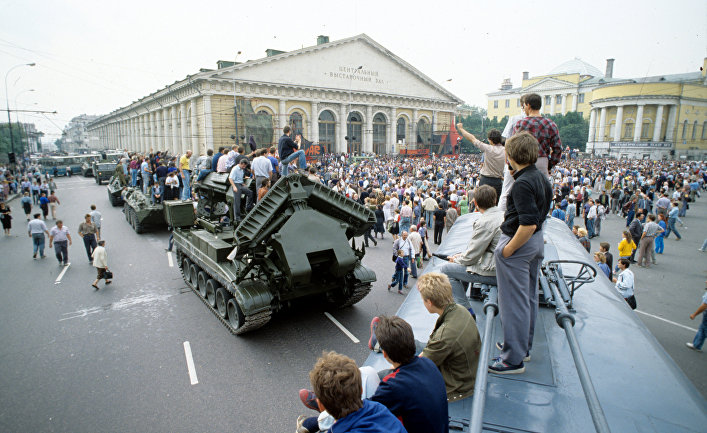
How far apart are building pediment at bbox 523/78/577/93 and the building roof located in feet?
21.4

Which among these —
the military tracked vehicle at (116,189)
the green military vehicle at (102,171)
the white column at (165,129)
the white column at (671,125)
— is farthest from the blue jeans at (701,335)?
the white column at (671,125)

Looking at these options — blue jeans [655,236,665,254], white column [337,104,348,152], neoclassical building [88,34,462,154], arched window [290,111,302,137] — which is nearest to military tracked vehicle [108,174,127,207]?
neoclassical building [88,34,462,154]

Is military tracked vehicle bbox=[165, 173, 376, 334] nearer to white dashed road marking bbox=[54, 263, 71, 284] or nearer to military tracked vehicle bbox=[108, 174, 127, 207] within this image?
white dashed road marking bbox=[54, 263, 71, 284]

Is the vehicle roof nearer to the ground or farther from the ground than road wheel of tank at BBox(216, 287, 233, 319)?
farther from the ground

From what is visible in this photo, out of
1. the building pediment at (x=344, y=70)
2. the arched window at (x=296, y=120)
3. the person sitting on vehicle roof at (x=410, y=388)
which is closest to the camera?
the person sitting on vehicle roof at (x=410, y=388)

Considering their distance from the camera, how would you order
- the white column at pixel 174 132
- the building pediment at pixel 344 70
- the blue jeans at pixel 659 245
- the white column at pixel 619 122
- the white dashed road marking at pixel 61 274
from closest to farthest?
the white dashed road marking at pixel 61 274 < the blue jeans at pixel 659 245 < the building pediment at pixel 344 70 < the white column at pixel 174 132 < the white column at pixel 619 122

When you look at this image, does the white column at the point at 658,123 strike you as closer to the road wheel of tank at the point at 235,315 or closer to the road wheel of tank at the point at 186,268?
the road wheel of tank at the point at 186,268

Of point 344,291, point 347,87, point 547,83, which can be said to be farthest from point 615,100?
point 344,291

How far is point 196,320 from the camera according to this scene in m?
8.81

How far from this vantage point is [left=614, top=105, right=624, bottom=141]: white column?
60.9 m

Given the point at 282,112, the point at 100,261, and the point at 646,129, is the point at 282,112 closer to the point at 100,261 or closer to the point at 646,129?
the point at 100,261

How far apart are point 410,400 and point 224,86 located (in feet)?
136

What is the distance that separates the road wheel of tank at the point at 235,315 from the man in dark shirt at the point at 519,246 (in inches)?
234

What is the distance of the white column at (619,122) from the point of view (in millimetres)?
60875
